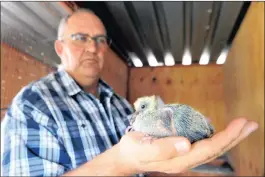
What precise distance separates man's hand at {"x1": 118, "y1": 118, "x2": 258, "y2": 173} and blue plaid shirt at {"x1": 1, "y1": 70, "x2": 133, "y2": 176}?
0.85 ft

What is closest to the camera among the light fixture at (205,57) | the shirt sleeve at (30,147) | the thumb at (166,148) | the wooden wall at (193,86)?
the thumb at (166,148)

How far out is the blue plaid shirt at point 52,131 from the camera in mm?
589

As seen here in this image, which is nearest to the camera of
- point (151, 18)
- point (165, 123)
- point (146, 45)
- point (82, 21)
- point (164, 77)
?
point (165, 123)

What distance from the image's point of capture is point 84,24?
2.79 feet

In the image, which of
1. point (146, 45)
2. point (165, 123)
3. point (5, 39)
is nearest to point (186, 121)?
point (165, 123)

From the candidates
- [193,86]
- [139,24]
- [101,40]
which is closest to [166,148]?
[101,40]

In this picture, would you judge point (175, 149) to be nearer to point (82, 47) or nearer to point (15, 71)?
point (82, 47)

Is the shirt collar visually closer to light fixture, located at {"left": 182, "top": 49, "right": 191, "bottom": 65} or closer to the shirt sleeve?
the shirt sleeve

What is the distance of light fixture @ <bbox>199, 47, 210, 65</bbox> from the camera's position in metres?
1.74

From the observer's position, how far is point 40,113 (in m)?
0.63

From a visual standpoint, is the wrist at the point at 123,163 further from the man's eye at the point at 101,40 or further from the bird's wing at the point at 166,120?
the man's eye at the point at 101,40

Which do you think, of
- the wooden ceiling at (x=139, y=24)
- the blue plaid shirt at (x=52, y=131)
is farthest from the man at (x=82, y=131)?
the wooden ceiling at (x=139, y=24)

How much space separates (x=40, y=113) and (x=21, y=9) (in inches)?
15.9

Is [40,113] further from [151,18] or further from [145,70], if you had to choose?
[145,70]
